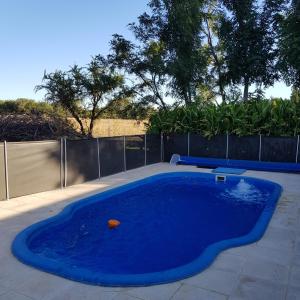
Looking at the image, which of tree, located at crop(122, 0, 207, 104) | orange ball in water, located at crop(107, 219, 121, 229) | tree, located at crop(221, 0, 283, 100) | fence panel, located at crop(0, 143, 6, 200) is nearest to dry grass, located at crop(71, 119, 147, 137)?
tree, located at crop(122, 0, 207, 104)

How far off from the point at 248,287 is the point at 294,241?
161 cm

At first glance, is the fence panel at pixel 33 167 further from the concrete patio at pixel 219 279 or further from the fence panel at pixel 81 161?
the concrete patio at pixel 219 279

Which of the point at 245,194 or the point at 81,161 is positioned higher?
the point at 81,161

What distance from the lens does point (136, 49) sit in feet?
52.6

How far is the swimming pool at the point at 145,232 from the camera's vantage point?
347cm

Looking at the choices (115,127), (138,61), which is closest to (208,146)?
(138,61)

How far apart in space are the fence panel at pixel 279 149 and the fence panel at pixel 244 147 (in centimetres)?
28

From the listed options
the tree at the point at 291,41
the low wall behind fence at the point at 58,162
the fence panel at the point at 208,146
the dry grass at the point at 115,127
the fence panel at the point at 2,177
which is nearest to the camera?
the fence panel at the point at 2,177

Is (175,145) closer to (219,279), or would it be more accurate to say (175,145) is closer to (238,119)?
(238,119)

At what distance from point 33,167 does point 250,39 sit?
14.3 meters

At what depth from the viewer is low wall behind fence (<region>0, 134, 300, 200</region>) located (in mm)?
6445

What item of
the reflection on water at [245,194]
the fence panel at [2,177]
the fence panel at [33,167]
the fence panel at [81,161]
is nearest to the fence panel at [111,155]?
the fence panel at [81,161]

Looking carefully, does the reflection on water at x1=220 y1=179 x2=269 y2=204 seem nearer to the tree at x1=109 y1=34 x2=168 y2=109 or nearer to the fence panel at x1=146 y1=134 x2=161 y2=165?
the fence panel at x1=146 y1=134 x2=161 y2=165

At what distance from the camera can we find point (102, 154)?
880cm
